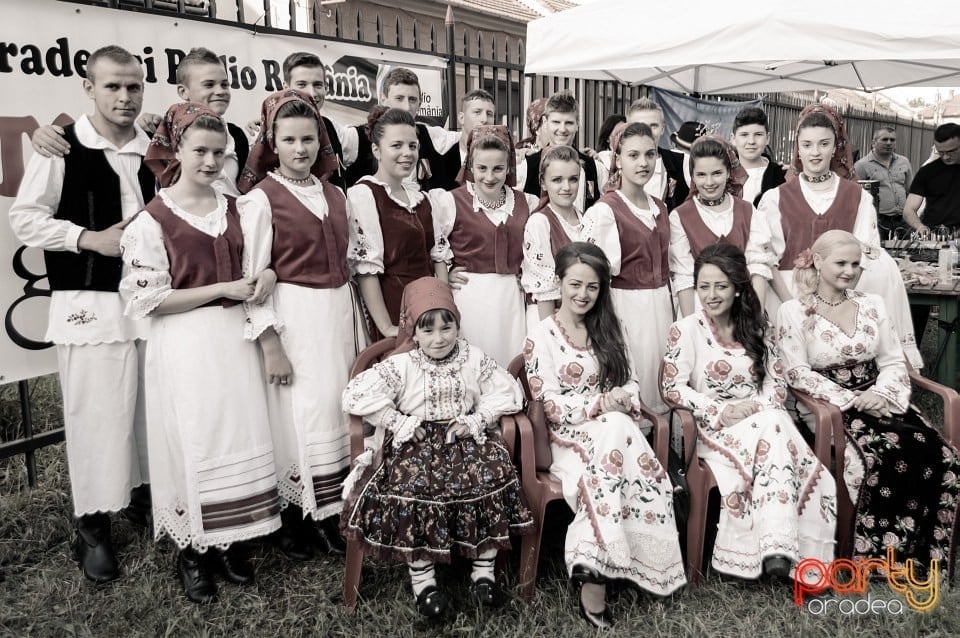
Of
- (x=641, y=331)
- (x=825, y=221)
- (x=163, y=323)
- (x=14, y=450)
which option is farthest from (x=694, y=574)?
(x=14, y=450)

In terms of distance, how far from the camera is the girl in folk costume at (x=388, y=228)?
323cm

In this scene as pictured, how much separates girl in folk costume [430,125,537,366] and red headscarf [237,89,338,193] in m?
0.57

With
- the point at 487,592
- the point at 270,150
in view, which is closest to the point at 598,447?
the point at 487,592

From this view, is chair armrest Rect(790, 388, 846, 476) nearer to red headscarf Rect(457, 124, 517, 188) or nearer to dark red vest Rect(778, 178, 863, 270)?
dark red vest Rect(778, 178, 863, 270)

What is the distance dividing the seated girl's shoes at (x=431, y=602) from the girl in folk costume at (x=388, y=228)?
104cm

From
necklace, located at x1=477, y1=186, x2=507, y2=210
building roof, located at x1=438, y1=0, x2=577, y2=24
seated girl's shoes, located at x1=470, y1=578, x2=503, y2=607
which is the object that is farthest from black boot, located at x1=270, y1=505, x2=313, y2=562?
building roof, located at x1=438, y1=0, x2=577, y2=24

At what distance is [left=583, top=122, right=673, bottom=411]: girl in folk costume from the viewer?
3.41m

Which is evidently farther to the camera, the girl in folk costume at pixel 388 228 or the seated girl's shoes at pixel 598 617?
the girl in folk costume at pixel 388 228

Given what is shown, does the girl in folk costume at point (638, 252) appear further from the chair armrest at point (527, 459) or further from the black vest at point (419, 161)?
the black vest at point (419, 161)

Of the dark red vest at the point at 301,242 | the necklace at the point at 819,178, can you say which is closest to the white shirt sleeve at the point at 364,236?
→ the dark red vest at the point at 301,242

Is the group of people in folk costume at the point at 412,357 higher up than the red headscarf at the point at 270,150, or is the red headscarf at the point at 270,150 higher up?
the red headscarf at the point at 270,150

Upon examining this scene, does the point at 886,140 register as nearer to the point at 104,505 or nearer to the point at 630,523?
the point at 630,523

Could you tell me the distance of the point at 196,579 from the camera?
9.49ft

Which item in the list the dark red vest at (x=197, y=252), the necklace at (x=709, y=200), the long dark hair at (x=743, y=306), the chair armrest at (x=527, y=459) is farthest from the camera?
the necklace at (x=709, y=200)
